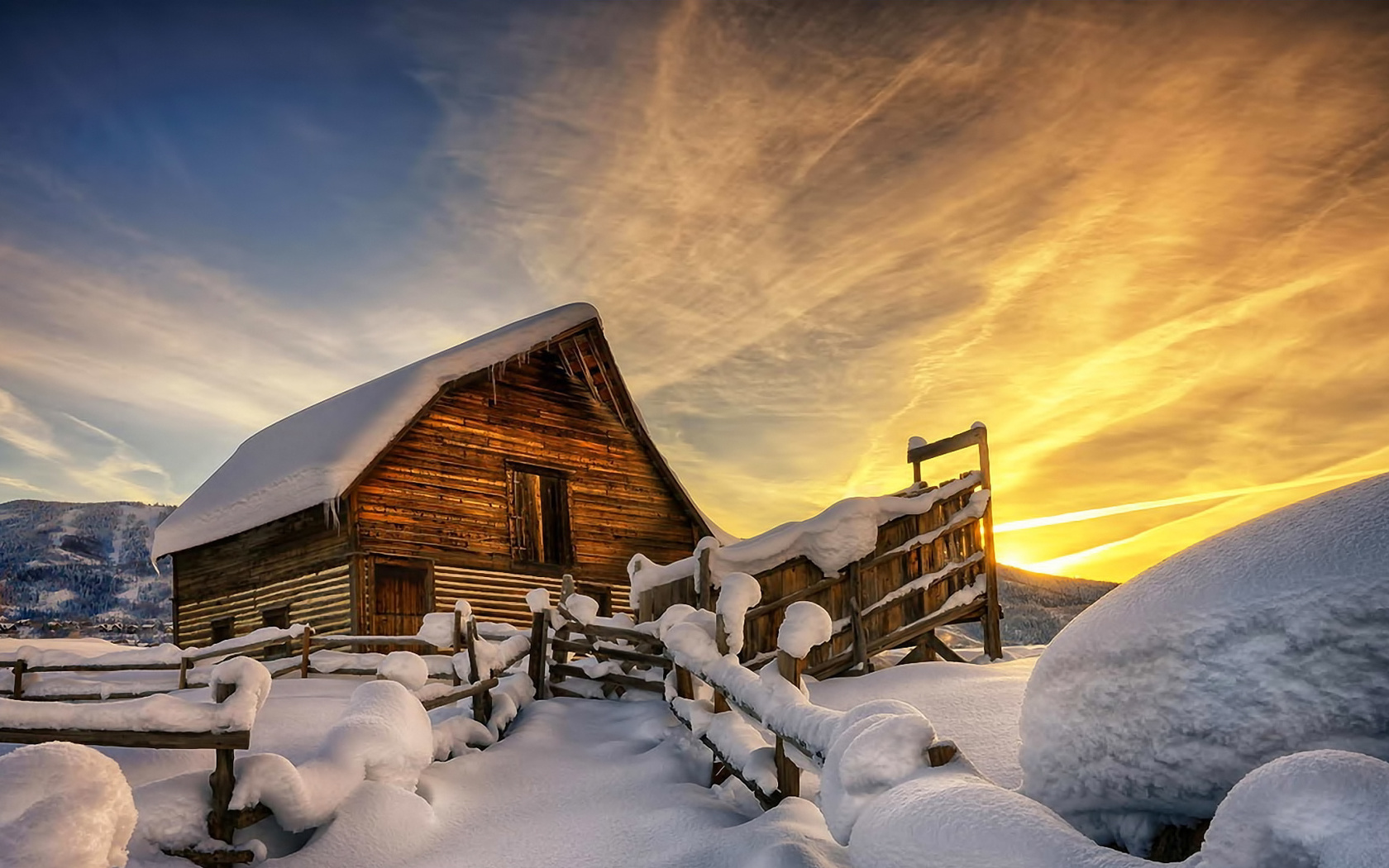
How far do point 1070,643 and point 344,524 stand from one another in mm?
16016

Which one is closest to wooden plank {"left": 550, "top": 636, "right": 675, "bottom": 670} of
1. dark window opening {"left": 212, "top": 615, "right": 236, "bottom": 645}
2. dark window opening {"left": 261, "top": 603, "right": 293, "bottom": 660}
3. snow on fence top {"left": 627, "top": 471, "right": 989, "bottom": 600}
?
snow on fence top {"left": 627, "top": 471, "right": 989, "bottom": 600}

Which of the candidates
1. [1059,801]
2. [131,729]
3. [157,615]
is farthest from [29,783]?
[157,615]

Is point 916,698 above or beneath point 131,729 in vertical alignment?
beneath

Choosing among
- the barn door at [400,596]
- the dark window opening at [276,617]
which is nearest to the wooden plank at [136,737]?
the barn door at [400,596]

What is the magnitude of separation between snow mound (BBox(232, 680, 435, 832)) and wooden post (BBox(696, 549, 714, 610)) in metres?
4.63

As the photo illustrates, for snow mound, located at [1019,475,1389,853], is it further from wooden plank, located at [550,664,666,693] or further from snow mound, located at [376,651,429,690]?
wooden plank, located at [550,664,666,693]

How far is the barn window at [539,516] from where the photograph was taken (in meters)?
19.8

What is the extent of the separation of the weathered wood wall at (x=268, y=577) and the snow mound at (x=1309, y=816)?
16.6m

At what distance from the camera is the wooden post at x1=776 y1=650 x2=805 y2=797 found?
5.54 metres

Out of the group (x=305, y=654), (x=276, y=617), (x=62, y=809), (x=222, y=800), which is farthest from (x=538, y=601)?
(x=276, y=617)

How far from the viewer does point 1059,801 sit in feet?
10.8

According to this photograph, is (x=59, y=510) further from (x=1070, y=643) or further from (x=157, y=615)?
(x=1070, y=643)

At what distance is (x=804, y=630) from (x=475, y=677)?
232 inches

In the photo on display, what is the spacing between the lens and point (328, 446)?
1822 centimetres
